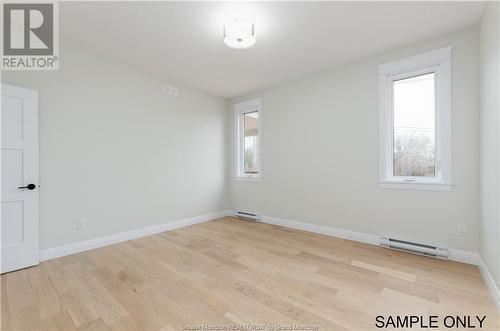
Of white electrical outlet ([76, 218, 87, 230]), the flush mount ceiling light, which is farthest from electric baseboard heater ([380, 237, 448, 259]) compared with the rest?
white electrical outlet ([76, 218, 87, 230])

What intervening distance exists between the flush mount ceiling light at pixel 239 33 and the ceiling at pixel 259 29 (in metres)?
0.10

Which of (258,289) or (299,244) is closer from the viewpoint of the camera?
(258,289)

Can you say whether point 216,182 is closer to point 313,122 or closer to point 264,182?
point 264,182

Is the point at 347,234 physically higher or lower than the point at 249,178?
lower

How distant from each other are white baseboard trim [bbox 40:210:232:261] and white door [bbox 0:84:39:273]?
19 centimetres

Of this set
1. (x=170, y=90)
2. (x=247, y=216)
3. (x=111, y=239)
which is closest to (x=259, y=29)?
(x=170, y=90)

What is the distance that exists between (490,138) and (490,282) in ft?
4.33

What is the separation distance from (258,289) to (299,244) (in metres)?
1.34

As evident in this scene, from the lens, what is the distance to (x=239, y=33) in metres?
2.36

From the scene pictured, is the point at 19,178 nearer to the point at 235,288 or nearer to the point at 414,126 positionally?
the point at 235,288

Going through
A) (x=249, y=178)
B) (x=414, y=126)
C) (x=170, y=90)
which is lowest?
(x=249, y=178)

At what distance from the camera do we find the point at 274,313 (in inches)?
67.8

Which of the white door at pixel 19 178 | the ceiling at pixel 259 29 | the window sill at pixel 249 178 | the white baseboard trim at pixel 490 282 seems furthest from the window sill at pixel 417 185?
the white door at pixel 19 178

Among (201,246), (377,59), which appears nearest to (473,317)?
(201,246)
